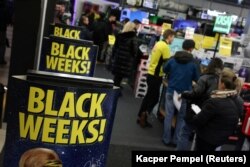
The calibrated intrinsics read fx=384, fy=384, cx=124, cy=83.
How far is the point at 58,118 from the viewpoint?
204cm

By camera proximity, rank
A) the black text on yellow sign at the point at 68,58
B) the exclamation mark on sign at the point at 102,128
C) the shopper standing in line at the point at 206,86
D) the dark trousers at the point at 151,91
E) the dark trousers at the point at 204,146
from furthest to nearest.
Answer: the dark trousers at the point at 151,91, the shopper standing in line at the point at 206,86, the black text on yellow sign at the point at 68,58, the dark trousers at the point at 204,146, the exclamation mark on sign at the point at 102,128

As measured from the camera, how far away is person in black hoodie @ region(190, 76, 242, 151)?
3.77 metres

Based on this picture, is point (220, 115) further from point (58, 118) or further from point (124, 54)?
point (124, 54)

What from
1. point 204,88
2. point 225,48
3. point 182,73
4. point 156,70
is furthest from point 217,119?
point 225,48

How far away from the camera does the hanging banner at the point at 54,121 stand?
6.63 ft

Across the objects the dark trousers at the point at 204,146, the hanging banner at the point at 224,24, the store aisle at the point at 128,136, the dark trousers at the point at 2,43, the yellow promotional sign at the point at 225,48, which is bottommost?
the store aisle at the point at 128,136

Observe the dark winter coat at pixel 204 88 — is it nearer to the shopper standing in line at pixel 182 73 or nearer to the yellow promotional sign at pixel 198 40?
the shopper standing in line at pixel 182 73

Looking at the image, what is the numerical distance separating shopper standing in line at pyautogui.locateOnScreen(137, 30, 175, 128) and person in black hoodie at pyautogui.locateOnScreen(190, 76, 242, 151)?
6.50 ft

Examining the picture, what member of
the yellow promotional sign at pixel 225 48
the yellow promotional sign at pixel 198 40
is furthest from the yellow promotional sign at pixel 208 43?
the yellow promotional sign at pixel 225 48

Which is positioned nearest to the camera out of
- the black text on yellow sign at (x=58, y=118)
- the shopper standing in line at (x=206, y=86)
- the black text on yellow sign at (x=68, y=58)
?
the black text on yellow sign at (x=58, y=118)

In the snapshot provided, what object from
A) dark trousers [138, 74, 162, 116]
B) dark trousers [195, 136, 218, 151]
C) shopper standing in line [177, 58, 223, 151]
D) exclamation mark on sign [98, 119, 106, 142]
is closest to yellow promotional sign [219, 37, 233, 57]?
dark trousers [138, 74, 162, 116]

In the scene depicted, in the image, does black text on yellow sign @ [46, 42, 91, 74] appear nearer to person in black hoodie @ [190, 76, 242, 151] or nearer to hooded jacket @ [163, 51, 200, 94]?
person in black hoodie @ [190, 76, 242, 151]

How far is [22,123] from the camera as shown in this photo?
2027mm

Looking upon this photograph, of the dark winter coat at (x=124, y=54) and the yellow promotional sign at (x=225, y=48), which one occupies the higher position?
the yellow promotional sign at (x=225, y=48)
